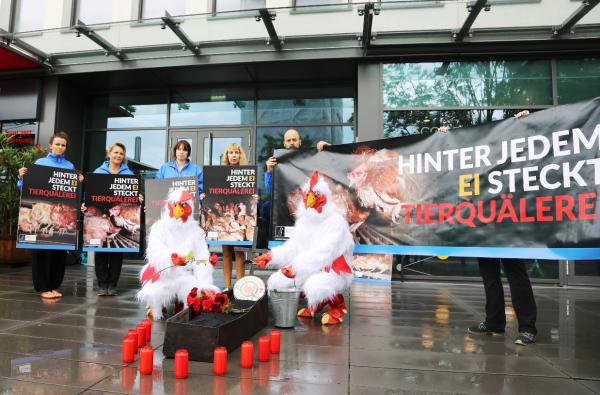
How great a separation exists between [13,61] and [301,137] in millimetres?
5996

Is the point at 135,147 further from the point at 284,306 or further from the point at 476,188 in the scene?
the point at 476,188

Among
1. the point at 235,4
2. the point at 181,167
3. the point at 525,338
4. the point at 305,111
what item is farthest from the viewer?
the point at 305,111

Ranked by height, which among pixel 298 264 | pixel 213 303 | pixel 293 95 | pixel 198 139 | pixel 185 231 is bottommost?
pixel 213 303

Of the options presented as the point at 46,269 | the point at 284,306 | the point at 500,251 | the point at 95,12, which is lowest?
the point at 284,306

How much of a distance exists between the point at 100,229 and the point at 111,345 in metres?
2.60

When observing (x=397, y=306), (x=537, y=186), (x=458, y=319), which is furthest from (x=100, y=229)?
(x=537, y=186)

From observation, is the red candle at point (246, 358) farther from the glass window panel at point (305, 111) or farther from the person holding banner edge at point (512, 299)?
the glass window panel at point (305, 111)

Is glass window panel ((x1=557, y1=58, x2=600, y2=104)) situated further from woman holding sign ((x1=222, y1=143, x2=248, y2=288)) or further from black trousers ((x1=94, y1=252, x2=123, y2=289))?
black trousers ((x1=94, y1=252, x2=123, y2=289))

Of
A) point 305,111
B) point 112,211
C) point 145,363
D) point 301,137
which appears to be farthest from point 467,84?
point 145,363

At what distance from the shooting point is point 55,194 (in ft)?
17.4

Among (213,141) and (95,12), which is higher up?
(95,12)

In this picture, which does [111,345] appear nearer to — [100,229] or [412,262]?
[100,229]

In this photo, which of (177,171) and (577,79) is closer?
(177,171)

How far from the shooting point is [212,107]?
9.29 metres
